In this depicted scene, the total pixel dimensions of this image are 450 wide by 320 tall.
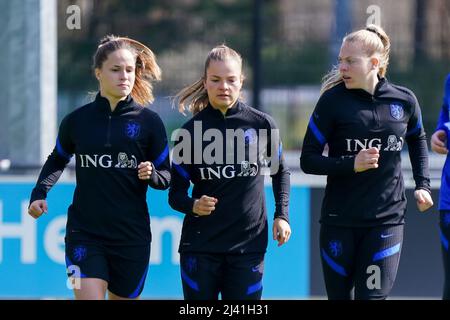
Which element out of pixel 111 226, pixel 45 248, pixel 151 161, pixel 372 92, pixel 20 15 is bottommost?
pixel 45 248

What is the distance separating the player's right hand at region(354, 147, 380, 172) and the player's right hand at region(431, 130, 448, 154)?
0.52 m

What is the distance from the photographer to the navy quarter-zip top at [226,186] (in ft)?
16.8

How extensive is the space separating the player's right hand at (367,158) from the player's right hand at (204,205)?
0.74m

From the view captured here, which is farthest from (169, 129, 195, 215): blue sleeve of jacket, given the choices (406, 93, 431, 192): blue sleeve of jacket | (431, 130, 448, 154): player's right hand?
(431, 130, 448, 154): player's right hand

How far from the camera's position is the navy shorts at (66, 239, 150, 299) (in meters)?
5.16

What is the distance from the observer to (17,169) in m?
7.68

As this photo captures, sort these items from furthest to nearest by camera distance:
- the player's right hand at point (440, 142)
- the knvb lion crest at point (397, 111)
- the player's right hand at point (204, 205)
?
the player's right hand at point (440, 142) < the knvb lion crest at point (397, 111) < the player's right hand at point (204, 205)

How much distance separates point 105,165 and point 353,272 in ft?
4.65

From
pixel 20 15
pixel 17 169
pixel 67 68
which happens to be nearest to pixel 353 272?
pixel 17 169

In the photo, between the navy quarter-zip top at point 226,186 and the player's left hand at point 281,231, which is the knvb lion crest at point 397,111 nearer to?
the navy quarter-zip top at point 226,186

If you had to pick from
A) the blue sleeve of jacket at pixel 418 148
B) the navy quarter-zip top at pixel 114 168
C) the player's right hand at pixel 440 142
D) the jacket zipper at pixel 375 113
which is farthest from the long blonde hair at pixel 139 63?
the player's right hand at pixel 440 142

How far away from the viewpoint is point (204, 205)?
495 centimetres

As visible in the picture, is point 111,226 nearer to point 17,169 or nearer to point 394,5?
point 17,169

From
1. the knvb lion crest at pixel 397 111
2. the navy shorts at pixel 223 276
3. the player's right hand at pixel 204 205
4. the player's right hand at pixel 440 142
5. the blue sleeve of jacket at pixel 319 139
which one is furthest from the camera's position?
the player's right hand at pixel 440 142
